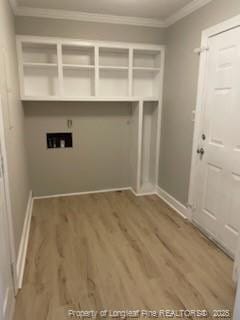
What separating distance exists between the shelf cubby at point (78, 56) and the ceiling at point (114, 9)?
376 millimetres

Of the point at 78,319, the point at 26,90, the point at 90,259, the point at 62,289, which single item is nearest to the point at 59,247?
the point at 90,259

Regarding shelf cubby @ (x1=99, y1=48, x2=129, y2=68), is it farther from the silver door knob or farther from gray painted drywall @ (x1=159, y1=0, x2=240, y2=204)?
the silver door knob

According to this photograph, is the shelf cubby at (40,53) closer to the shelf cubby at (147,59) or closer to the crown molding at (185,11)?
the shelf cubby at (147,59)

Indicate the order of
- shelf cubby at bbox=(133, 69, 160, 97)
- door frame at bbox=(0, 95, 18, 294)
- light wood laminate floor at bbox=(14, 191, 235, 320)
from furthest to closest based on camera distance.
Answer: shelf cubby at bbox=(133, 69, 160, 97) < light wood laminate floor at bbox=(14, 191, 235, 320) < door frame at bbox=(0, 95, 18, 294)

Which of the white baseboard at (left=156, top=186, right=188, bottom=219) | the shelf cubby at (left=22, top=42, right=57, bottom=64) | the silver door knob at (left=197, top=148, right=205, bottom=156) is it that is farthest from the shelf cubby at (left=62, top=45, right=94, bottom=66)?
the white baseboard at (left=156, top=186, right=188, bottom=219)

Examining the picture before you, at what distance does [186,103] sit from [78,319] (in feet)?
8.09

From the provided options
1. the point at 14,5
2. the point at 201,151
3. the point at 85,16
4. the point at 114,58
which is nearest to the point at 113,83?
the point at 114,58

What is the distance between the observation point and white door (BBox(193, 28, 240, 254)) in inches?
88.5

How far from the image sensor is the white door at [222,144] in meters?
2.25

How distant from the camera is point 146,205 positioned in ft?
11.6

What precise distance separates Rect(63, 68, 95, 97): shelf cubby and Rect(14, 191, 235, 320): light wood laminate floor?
5.31ft

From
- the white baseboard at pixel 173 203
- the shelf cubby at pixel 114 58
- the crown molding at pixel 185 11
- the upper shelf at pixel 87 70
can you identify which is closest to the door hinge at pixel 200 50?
the crown molding at pixel 185 11

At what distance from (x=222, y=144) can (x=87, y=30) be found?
2.20 metres

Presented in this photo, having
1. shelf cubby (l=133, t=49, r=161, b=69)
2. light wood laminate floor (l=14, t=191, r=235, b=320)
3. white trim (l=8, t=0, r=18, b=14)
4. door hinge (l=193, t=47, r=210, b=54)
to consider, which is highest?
white trim (l=8, t=0, r=18, b=14)
